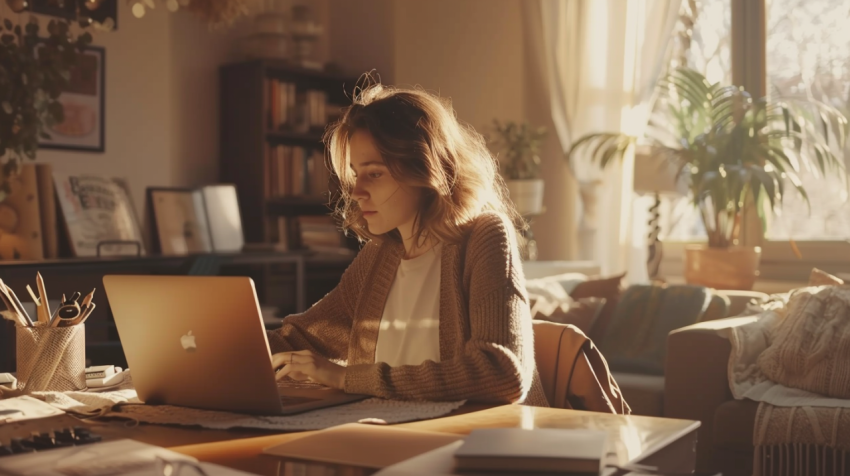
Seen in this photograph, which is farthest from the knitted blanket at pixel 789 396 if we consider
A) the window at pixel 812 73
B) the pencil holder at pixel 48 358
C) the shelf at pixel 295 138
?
the shelf at pixel 295 138

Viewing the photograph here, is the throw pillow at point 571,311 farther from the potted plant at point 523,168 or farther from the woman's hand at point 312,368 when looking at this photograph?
the woman's hand at point 312,368

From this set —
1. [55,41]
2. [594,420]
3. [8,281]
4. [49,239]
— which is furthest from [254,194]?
[594,420]

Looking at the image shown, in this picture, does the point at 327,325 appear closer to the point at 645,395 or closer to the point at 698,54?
the point at 645,395

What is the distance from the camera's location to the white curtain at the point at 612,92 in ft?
13.3

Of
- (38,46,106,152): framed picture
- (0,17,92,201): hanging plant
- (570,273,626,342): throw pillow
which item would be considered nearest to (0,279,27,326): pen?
(0,17,92,201): hanging plant

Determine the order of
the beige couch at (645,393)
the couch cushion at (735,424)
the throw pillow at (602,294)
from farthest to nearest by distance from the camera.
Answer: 1. the throw pillow at (602,294)
2. the beige couch at (645,393)
3. the couch cushion at (735,424)

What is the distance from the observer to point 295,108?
4527 mm

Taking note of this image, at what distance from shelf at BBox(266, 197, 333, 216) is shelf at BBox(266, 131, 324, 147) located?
0.31m

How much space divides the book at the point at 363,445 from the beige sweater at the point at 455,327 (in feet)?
0.82

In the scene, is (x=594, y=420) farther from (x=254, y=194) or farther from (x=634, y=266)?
(x=254, y=194)

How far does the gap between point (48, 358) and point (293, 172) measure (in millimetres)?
3257

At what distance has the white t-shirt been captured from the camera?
5.19ft

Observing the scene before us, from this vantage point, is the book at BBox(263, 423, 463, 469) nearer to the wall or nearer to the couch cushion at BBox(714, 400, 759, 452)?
the couch cushion at BBox(714, 400, 759, 452)

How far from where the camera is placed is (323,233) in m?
4.68
